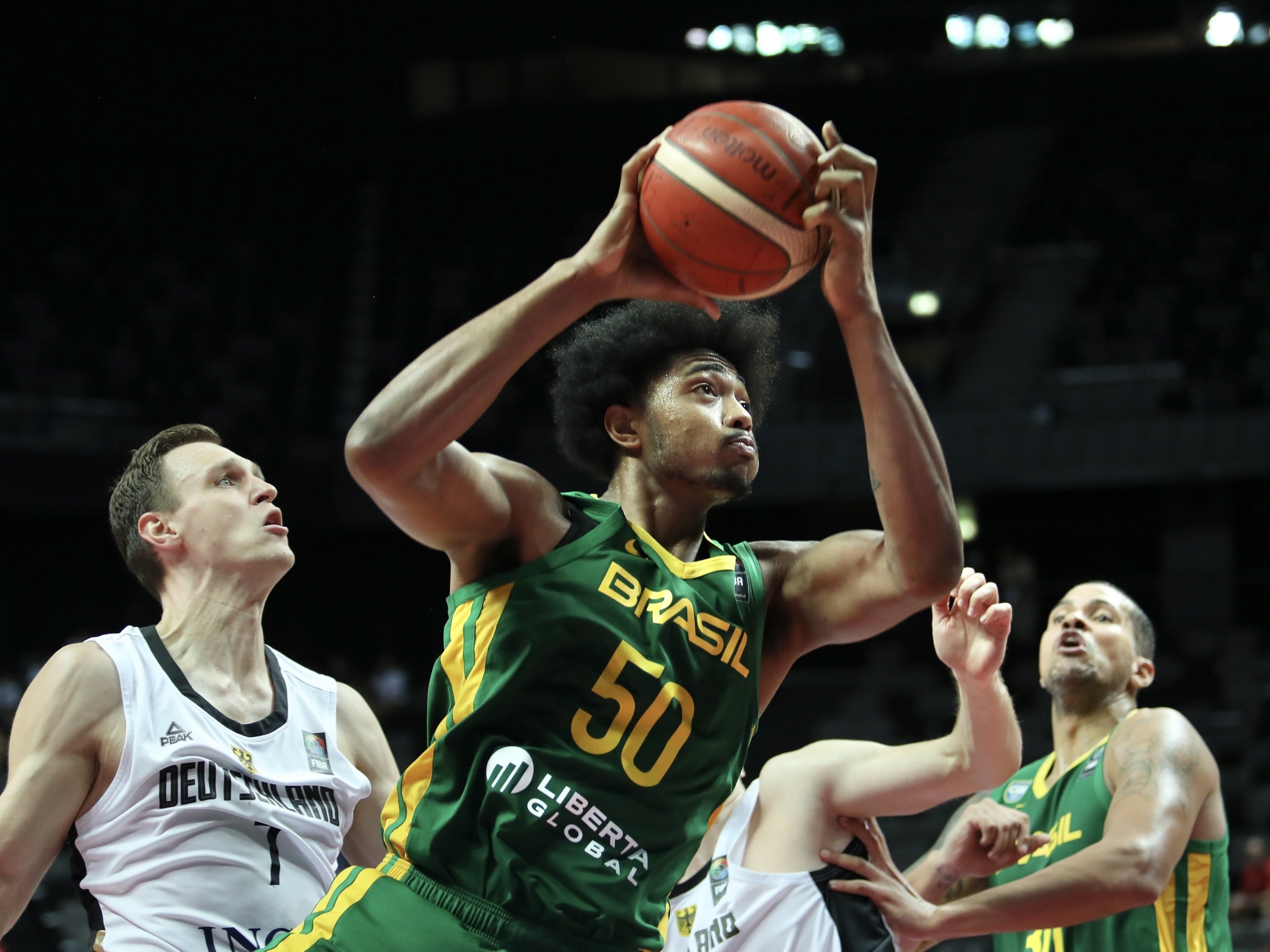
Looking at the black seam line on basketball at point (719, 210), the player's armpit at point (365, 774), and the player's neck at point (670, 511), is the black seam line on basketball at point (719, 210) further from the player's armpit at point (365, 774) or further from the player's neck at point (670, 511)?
the player's armpit at point (365, 774)

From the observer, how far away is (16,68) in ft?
56.3

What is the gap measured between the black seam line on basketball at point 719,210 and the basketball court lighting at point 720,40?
17081 mm

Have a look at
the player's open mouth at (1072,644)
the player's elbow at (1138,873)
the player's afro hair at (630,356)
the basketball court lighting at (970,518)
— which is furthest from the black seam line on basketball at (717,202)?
the basketball court lighting at (970,518)

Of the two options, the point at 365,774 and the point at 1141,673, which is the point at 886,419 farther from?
the point at 1141,673

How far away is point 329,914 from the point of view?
2602 millimetres

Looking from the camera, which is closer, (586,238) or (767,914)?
A: (767,914)

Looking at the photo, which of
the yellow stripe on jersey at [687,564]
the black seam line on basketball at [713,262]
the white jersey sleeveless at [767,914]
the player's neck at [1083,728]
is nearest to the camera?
the black seam line on basketball at [713,262]

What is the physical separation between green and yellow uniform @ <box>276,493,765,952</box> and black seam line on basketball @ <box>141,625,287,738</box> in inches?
29.1

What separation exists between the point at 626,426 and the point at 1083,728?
2.74 metres

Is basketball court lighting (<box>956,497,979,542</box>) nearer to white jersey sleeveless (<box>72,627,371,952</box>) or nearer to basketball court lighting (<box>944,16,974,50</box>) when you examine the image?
basketball court lighting (<box>944,16,974,50</box>)

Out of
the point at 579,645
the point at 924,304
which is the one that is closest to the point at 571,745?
the point at 579,645

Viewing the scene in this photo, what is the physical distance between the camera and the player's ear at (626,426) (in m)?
2.95

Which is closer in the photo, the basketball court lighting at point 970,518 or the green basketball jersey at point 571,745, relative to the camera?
the green basketball jersey at point 571,745

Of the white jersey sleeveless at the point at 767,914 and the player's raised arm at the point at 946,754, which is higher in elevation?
the player's raised arm at the point at 946,754
